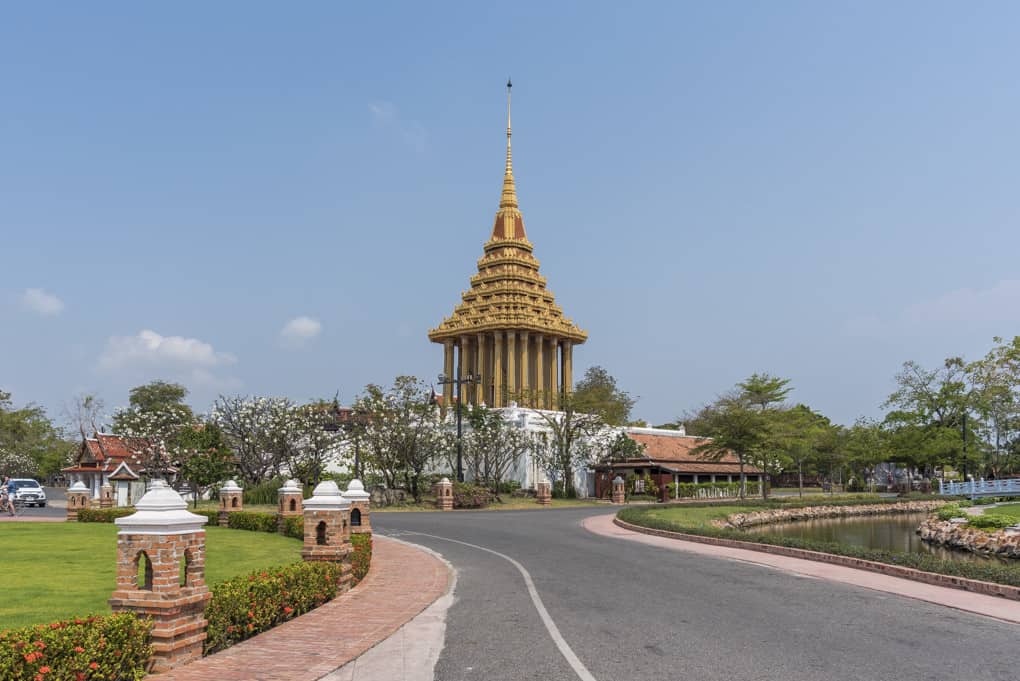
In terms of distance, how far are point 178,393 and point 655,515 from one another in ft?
226

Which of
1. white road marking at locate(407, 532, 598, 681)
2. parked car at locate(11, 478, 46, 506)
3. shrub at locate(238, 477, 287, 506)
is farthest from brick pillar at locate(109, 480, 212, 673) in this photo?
parked car at locate(11, 478, 46, 506)

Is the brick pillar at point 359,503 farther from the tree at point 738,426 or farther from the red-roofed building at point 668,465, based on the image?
the red-roofed building at point 668,465

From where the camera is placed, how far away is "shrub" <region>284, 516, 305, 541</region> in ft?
70.2

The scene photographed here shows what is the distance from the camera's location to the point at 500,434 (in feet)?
157

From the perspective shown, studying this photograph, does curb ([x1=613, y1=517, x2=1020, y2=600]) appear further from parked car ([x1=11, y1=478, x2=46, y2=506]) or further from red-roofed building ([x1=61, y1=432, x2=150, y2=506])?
parked car ([x1=11, y1=478, x2=46, y2=506])

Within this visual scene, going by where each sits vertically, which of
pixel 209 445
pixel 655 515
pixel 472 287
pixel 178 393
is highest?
pixel 472 287

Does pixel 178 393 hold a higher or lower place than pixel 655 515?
higher

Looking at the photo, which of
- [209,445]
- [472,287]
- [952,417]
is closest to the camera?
[209,445]

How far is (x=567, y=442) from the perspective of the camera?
49.9 meters

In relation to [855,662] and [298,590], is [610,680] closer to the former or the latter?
[855,662]

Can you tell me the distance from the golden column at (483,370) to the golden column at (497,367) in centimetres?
106

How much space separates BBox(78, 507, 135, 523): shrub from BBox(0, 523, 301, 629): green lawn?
3653 mm

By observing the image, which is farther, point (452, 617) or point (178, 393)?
point (178, 393)

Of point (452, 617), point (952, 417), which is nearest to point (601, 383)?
point (952, 417)
